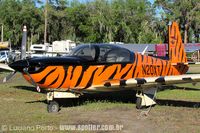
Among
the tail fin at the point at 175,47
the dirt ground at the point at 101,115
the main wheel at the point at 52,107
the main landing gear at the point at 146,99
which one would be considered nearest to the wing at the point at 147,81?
the main landing gear at the point at 146,99

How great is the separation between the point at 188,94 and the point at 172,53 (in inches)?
66.4

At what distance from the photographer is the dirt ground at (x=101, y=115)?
8344 mm

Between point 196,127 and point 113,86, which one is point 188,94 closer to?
point 113,86

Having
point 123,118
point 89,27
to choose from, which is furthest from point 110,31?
point 123,118

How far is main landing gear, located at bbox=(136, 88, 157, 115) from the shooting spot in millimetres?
11047

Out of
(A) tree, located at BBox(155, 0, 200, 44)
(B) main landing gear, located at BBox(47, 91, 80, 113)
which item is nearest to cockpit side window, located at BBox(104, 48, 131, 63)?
(B) main landing gear, located at BBox(47, 91, 80, 113)

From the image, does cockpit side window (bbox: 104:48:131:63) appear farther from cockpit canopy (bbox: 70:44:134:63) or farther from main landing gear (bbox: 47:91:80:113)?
main landing gear (bbox: 47:91:80:113)

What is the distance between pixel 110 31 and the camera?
260 feet

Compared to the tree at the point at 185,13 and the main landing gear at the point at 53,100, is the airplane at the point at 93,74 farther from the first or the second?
the tree at the point at 185,13

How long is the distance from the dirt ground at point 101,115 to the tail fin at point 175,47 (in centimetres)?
212

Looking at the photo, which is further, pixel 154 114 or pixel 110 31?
pixel 110 31

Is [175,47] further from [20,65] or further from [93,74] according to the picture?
[20,65]

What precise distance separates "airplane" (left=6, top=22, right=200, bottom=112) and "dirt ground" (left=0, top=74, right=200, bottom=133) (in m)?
0.49

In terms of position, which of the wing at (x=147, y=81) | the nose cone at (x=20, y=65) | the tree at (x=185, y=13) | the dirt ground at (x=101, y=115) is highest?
the tree at (x=185, y=13)
